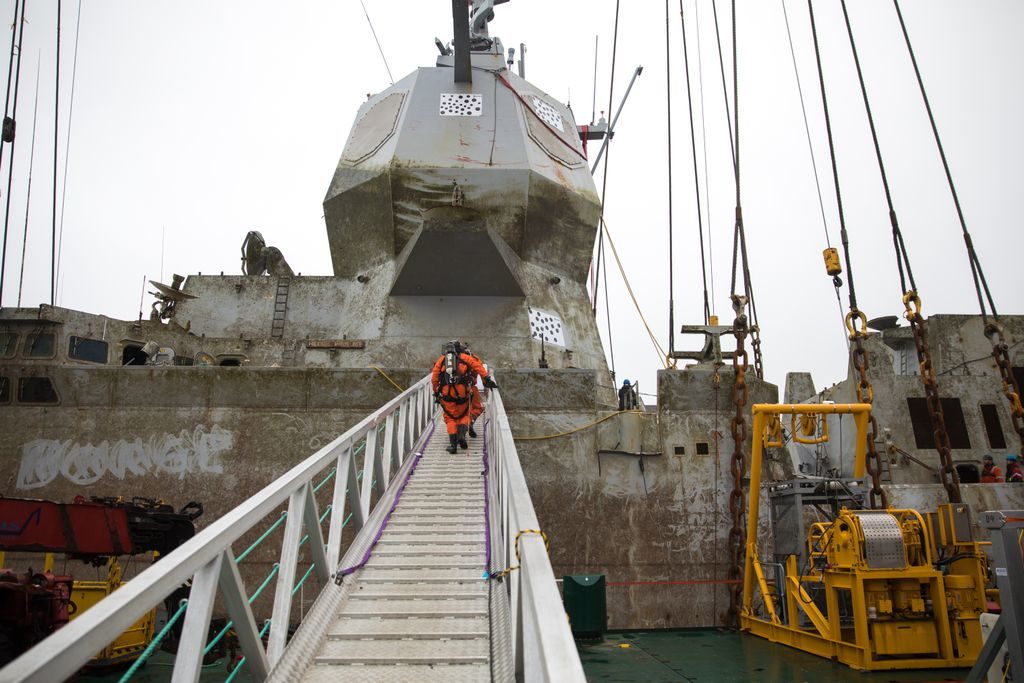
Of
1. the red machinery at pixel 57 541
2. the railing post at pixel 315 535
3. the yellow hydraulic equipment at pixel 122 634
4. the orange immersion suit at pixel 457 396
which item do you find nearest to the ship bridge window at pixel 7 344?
the red machinery at pixel 57 541

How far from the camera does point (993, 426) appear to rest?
14516 millimetres

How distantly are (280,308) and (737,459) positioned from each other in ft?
33.7

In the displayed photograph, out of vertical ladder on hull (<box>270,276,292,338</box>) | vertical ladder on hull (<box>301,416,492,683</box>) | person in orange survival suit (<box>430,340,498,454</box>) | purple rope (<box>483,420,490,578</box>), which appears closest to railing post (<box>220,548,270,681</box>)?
vertical ladder on hull (<box>301,416,492,683</box>)

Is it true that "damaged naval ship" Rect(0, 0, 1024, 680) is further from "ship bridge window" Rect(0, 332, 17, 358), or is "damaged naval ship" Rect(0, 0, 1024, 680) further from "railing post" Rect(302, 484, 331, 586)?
"railing post" Rect(302, 484, 331, 586)

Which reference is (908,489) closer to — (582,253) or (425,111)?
(582,253)

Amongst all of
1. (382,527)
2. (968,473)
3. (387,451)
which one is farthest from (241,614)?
(968,473)

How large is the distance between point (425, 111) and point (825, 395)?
1341 centimetres

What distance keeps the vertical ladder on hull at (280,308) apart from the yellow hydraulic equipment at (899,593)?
446 inches

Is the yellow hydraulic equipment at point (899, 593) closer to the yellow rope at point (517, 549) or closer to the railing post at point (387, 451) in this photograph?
the yellow rope at point (517, 549)

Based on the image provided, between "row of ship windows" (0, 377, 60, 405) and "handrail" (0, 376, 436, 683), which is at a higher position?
"row of ship windows" (0, 377, 60, 405)

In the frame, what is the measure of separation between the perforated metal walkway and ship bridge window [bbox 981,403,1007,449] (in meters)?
13.3

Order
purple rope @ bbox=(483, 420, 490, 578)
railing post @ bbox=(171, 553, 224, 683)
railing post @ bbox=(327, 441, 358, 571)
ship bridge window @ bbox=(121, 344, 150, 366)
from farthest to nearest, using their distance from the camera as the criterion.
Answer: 1. ship bridge window @ bbox=(121, 344, 150, 366)
2. purple rope @ bbox=(483, 420, 490, 578)
3. railing post @ bbox=(327, 441, 358, 571)
4. railing post @ bbox=(171, 553, 224, 683)

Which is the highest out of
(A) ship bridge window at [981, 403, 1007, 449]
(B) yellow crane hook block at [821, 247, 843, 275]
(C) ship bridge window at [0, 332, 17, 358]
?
(B) yellow crane hook block at [821, 247, 843, 275]

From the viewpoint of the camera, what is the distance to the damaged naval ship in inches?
385
